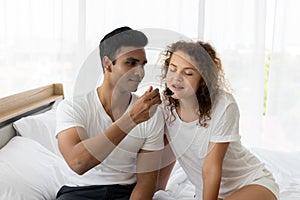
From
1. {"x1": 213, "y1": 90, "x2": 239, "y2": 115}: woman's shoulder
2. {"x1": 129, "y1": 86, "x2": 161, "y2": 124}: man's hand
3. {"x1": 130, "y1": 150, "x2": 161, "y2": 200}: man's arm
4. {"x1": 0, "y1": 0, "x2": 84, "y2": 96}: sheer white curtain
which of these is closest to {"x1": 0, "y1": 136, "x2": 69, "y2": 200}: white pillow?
{"x1": 130, "y1": 150, "x2": 161, "y2": 200}: man's arm

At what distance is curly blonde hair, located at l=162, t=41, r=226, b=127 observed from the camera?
1.38 metres

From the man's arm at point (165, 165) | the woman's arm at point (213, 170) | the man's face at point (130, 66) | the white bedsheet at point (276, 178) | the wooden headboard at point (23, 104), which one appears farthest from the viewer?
the wooden headboard at point (23, 104)

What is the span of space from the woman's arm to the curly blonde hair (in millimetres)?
89

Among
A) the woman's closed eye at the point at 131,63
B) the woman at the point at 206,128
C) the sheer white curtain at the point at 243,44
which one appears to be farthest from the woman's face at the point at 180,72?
the sheer white curtain at the point at 243,44

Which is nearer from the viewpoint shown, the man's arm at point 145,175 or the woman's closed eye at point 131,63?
the woman's closed eye at point 131,63

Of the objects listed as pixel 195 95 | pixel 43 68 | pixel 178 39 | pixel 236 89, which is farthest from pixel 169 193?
pixel 43 68

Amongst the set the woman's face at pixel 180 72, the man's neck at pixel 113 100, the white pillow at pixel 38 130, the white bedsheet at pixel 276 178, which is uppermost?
the woman's face at pixel 180 72

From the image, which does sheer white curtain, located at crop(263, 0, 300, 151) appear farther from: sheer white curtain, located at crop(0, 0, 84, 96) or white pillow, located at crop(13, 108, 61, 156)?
white pillow, located at crop(13, 108, 61, 156)

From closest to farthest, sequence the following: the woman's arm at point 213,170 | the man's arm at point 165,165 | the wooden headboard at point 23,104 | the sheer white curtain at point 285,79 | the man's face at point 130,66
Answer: the man's face at point 130,66, the woman's arm at point 213,170, the man's arm at point 165,165, the wooden headboard at point 23,104, the sheer white curtain at point 285,79

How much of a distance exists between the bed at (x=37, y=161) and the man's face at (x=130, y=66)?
487 millimetres

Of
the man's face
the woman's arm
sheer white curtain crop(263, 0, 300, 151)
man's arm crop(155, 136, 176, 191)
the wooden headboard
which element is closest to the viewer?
the man's face

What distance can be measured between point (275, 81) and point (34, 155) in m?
1.81

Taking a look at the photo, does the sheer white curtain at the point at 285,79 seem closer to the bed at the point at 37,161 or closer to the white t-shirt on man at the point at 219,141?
the bed at the point at 37,161

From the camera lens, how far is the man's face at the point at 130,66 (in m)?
1.33
